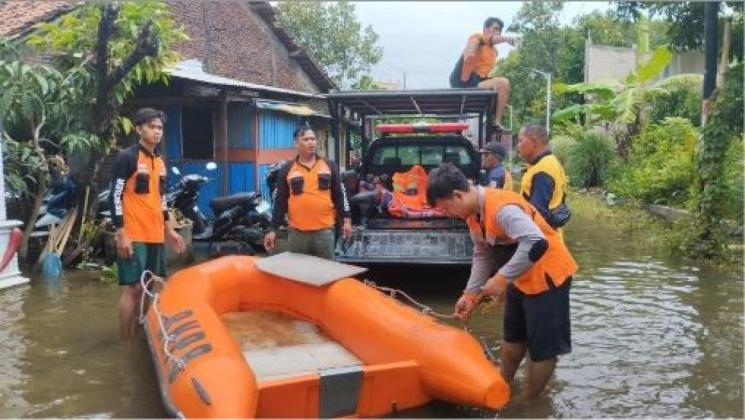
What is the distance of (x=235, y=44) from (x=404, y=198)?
41.9ft

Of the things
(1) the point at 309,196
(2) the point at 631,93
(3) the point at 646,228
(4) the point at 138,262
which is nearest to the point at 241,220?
(1) the point at 309,196

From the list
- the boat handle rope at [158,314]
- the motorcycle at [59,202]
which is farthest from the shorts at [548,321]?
the motorcycle at [59,202]

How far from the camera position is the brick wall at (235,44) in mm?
17297

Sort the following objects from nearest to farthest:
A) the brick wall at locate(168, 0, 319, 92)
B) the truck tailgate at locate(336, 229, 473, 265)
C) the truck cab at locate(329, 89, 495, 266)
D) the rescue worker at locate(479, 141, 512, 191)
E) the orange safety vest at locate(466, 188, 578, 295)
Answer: the orange safety vest at locate(466, 188, 578, 295) < the truck tailgate at locate(336, 229, 473, 265) < the truck cab at locate(329, 89, 495, 266) < the rescue worker at locate(479, 141, 512, 191) < the brick wall at locate(168, 0, 319, 92)

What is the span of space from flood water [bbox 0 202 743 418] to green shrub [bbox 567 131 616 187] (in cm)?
1069

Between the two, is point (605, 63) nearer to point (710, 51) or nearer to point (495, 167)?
point (710, 51)

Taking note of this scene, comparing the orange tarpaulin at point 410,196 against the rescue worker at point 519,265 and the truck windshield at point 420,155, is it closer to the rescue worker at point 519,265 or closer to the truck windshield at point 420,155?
the truck windshield at point 420,155

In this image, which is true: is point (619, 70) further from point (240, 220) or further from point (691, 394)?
point (691, 394)

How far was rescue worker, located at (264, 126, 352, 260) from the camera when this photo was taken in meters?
5.80

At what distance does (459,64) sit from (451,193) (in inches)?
209

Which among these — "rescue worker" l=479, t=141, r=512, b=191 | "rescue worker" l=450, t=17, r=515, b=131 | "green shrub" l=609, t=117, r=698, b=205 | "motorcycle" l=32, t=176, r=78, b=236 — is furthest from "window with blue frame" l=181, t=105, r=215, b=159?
"green shrub" l=609, t=117, r=698, b=205

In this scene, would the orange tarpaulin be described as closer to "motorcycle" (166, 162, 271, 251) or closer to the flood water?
the flood water

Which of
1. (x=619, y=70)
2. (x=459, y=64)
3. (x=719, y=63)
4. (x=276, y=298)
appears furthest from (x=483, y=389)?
(x=619, y=70)

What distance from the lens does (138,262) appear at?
5.21 metres
